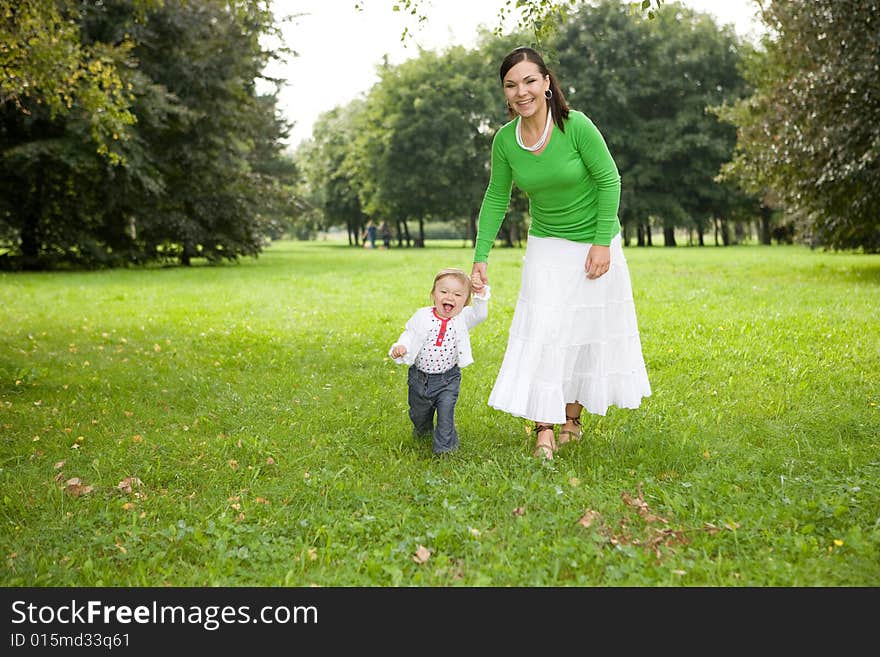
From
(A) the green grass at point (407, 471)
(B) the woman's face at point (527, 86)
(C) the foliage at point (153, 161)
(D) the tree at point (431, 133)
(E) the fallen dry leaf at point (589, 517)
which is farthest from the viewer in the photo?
(D) the tree at point (431, 133)

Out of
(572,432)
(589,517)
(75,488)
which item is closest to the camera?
(589,517)

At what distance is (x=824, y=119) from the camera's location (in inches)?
624

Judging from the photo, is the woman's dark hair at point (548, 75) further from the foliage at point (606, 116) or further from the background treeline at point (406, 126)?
the foliage at point (606, 116)

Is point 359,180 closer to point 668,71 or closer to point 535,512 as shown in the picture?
point 668,71

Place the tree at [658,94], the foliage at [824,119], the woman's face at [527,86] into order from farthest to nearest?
the tree at [658,94]
the foliage at [824,119]
the woman's face at [527,86]

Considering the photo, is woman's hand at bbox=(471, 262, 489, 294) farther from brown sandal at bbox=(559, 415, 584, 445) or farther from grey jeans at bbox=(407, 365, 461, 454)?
brown sandal at bbox=(559, 415, 584, 445)

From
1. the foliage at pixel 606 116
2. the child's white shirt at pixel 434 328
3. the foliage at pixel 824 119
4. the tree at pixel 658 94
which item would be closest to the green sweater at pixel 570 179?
the child's white shirt at pixel 434 328

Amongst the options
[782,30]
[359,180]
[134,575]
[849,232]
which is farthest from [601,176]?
[359,180]

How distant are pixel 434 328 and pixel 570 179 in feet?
4.18

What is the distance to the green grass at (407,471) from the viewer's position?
11.7 feet

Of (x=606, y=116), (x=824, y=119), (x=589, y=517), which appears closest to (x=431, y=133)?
(x=606, y=116)

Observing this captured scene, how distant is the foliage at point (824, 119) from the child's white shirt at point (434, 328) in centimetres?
1264

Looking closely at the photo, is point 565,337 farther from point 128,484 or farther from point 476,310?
point 128,484

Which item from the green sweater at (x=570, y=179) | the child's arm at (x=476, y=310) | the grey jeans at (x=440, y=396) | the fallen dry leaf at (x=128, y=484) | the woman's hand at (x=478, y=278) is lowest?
the fallen dry leaf at (x=128, y=484)
